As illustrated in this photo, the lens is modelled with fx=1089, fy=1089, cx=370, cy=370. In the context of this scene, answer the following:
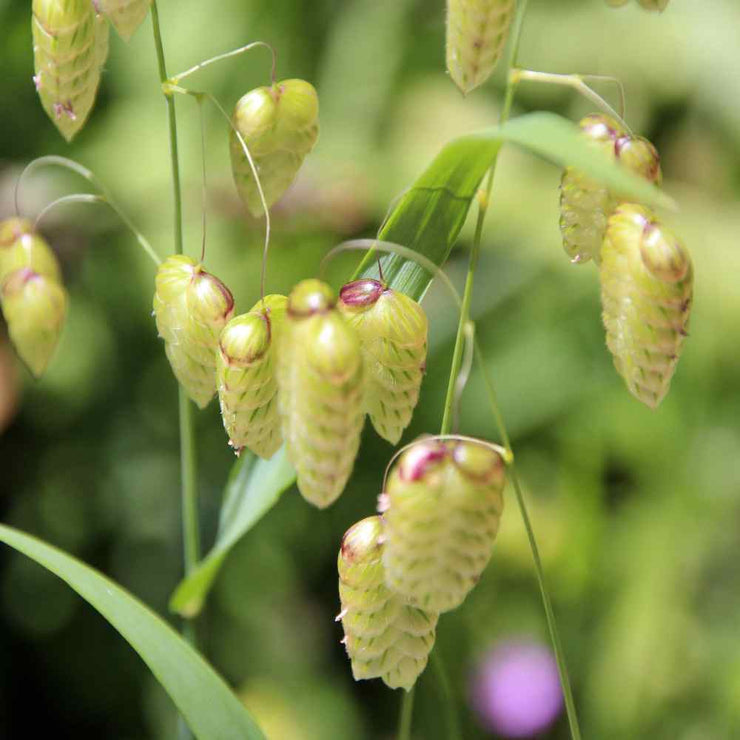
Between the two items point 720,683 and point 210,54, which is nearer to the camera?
point 720,683

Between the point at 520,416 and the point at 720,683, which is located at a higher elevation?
the point at 520,416

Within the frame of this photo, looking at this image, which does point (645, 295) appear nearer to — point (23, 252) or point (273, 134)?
point (273, 134)

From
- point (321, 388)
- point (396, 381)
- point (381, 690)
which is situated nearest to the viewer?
point (321, 388)

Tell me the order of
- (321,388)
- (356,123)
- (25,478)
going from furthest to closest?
(356,123) → (25,478) → (321,388)

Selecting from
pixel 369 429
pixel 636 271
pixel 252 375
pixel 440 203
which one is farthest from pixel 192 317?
pixel 369 429

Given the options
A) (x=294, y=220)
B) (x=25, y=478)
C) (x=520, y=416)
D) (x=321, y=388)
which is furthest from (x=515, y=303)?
(x=321, y=388)

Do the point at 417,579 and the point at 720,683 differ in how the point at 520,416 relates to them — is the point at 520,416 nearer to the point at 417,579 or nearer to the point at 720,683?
the point at 720,683

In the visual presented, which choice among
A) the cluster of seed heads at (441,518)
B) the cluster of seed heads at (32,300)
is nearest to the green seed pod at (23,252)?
the cluster of seed heads at (32,300)
